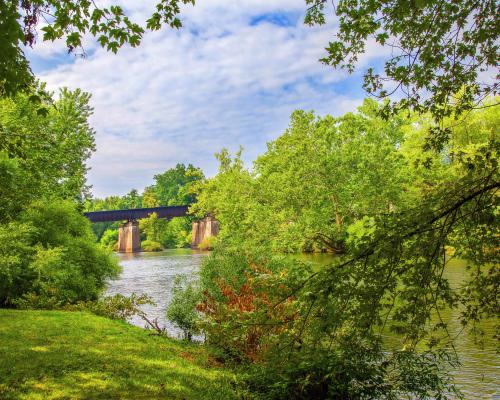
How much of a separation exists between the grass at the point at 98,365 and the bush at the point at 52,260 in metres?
3.25

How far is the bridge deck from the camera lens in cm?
7436

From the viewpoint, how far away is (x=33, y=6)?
5.50 m

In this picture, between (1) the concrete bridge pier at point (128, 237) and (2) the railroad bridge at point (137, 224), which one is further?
(1) the concrete bridge pier at point (128, 237)

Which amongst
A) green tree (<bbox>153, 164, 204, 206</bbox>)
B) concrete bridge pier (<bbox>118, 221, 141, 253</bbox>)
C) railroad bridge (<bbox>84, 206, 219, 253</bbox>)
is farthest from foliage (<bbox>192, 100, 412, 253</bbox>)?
green tree (<bbox>153, 164, 204, 206</bbox>)

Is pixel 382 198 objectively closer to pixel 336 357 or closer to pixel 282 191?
pixel 282 191

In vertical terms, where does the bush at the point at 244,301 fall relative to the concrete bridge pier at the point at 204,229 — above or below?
below

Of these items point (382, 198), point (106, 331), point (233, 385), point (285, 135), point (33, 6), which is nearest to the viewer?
point (33, 6)

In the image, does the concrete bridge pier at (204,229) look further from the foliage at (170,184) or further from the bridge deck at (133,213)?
the foliage at (170,184)

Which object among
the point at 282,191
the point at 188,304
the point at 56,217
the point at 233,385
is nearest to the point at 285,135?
the point at 282,191

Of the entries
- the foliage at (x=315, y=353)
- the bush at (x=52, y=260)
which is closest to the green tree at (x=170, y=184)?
the bush at (x=52, y=260)

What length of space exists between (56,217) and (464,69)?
64.1 feet

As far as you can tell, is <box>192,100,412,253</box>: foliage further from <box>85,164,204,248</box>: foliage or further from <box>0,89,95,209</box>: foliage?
<box>85,164,204,248</box>: foliage

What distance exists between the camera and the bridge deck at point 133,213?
244 feet

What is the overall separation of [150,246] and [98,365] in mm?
81836
